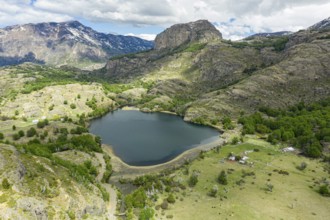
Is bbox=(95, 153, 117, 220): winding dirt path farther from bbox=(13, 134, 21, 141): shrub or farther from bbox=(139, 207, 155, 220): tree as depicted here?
bbox=(13, 134, 21, 141): shrub

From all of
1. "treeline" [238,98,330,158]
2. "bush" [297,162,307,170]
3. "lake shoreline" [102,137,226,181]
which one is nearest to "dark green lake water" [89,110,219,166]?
"lake shoreline" [102,137,226,181]

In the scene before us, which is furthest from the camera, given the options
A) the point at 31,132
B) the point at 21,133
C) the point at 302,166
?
the point at 31,132

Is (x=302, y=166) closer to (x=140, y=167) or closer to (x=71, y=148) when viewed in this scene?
(x=140, y=167)

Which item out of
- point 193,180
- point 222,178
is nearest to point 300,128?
point 222,178

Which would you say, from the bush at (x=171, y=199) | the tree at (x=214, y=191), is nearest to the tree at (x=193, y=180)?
the tree at (x=214, y=191)

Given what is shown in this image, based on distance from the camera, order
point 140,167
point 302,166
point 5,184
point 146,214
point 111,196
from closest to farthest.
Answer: point 5,184
point 146,214
point 111,196
point 302,166
point 140,167

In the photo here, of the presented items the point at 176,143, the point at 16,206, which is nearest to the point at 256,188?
the point at 176,143

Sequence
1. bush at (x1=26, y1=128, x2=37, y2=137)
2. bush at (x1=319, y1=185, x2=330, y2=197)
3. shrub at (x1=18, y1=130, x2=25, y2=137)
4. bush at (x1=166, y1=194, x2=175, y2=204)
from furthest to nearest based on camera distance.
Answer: bush at (x1=26, y1=128, x2=37, y2=137) < shrub at (x1=18, y1=130, x2=25, y2=137) < bush at (x1=319, y1=185, x2=330, y2=197) < bush at (x1=166, y1=194, x2=175, y2=204)
